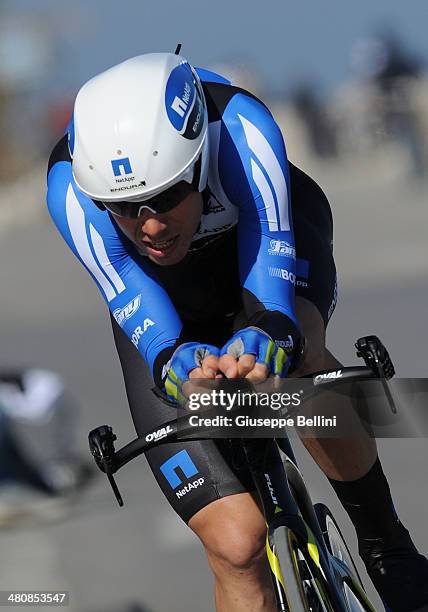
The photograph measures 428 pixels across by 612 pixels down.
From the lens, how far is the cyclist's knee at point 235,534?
394 centimetres

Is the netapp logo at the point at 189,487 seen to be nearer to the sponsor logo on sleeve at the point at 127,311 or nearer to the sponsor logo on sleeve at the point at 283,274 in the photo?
the sponsor logo on sleeve at the point at 127,311

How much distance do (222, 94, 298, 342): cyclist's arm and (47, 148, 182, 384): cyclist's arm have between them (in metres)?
0.27

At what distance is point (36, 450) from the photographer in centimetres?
772

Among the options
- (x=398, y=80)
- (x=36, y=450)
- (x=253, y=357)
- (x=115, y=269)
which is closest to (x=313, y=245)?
(x=115, y=269)

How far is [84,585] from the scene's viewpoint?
589 centimetres

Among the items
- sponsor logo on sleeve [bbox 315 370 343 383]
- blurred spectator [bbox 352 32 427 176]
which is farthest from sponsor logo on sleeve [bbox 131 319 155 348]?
blurred spectator [bbox 352 32 427 176]

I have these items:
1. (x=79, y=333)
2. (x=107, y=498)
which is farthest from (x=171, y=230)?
(x=79, y=333)

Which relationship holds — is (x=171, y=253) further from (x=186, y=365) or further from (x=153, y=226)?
(x=186, y=365)

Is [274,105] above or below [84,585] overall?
above

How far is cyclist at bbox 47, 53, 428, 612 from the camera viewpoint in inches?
147

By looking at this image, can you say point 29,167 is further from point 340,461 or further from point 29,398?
point 340,461

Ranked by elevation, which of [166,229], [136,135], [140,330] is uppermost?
[136,135]

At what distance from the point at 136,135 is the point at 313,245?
40.4 inches

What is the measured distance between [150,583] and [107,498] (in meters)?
1.48
